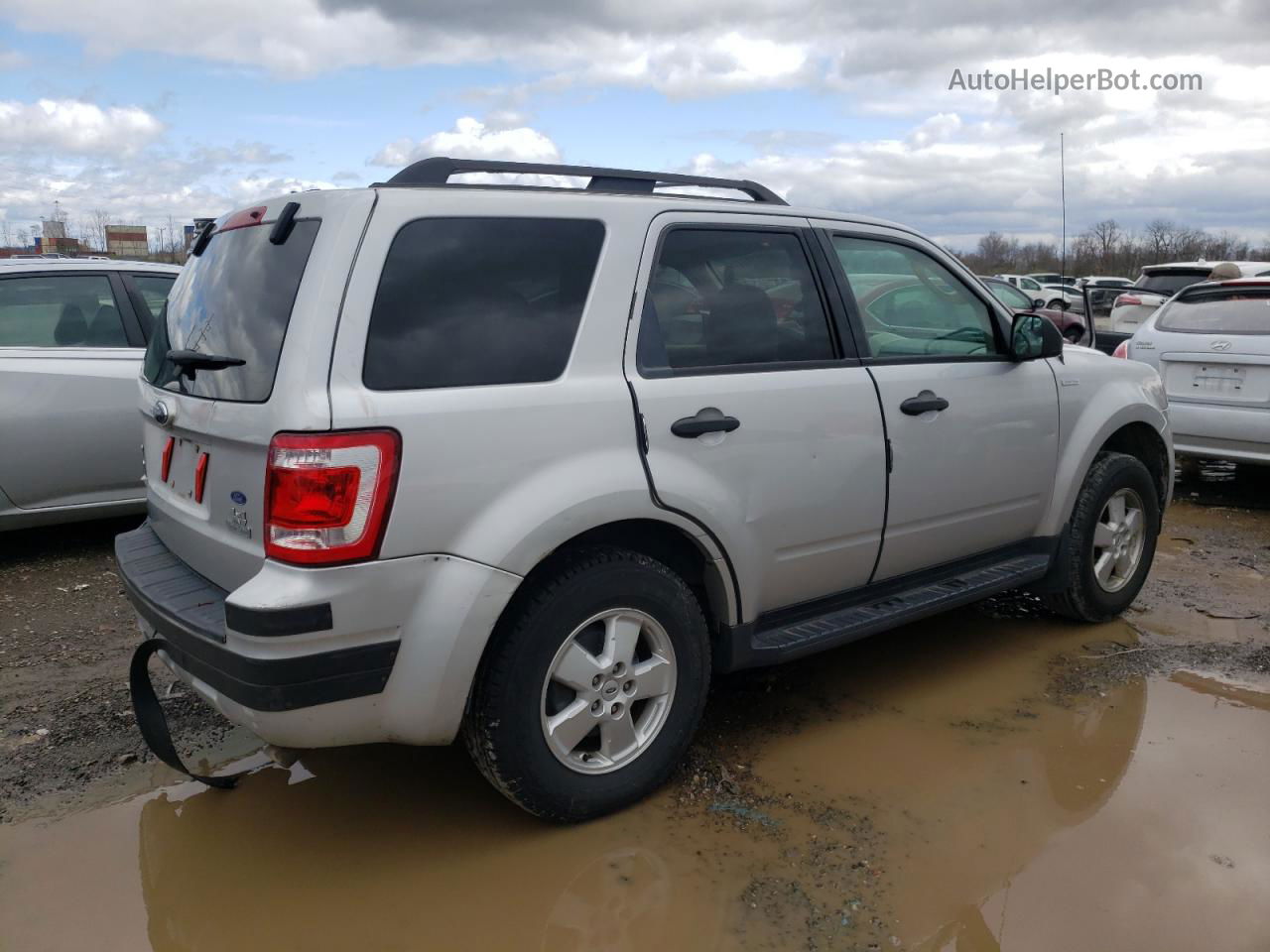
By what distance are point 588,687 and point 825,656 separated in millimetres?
1802

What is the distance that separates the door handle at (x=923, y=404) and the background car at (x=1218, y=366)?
4.00 metres

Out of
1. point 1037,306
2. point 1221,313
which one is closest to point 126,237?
point 1037,306

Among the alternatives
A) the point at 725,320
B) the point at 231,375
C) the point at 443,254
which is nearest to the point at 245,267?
the point at 231,375

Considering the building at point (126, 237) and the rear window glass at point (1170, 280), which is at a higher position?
the building at point (126, 237)

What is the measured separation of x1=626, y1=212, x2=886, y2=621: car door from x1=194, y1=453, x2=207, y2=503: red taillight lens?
47.8 inches

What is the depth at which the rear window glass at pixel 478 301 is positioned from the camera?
8.79 ft

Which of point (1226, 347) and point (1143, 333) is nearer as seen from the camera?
point (1226, 347)

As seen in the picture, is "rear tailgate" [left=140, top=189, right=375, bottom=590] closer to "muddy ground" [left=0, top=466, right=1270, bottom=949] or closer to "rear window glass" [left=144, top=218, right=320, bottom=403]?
"rear window glass" [left=144, top=218, right=320, bottom=403]

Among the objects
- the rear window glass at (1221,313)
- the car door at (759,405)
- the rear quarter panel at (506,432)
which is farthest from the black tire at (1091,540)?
the rear window glass at (1221,313)

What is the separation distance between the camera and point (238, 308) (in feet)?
9.48

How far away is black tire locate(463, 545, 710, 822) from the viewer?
110 inches

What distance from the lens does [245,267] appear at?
2943mm

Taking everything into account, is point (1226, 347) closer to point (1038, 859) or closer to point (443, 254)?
point (1038, 859)

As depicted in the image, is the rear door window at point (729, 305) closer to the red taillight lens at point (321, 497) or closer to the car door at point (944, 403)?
the car door at point (944, 403)
